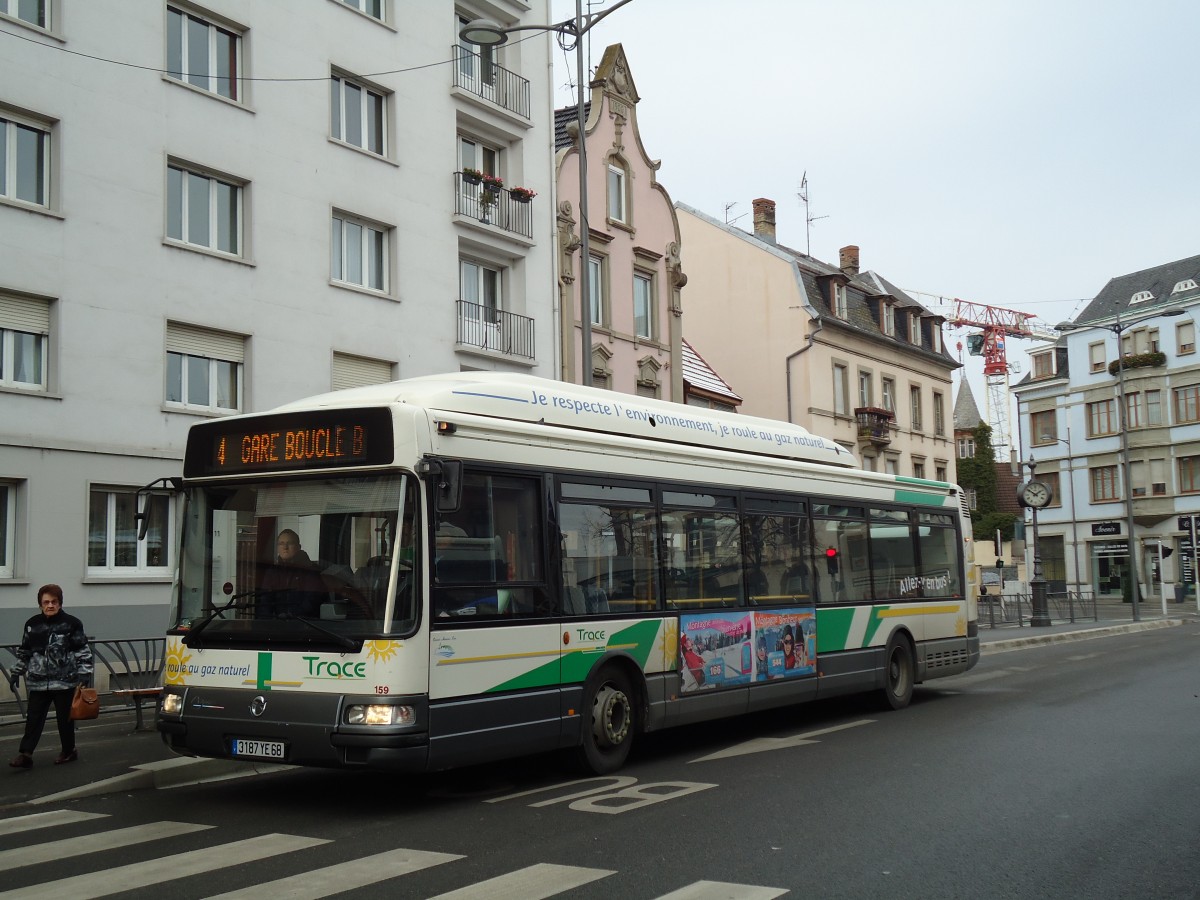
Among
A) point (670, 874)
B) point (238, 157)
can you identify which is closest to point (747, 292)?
point (238, 157)

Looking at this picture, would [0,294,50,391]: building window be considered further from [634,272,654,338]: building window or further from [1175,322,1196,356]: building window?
[1175,322,1196,356]: building window

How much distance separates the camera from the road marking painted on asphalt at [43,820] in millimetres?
8422

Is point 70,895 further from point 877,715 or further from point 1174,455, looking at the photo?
point 1174,455

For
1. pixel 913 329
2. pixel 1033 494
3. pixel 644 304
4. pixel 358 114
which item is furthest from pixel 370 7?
pixel 913 329

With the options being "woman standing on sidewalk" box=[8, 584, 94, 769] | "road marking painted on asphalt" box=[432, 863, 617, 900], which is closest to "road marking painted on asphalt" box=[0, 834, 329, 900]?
"road marking painted on asphalt" box=[432, 863, 617, 900]

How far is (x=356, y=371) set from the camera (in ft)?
79.8

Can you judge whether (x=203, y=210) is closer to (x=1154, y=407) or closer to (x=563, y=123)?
(x=563, y=123)

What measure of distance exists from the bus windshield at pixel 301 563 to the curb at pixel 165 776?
4.67 feet

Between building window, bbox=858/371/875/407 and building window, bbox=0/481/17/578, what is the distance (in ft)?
111

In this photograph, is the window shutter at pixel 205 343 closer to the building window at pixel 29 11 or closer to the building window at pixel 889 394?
the building window at pixel 29 11

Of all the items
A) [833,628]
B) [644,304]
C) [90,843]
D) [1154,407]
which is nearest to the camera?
[90,843]

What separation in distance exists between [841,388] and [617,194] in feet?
50.9

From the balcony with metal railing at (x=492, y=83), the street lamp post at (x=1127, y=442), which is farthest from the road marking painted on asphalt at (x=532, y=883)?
the street lamp post at (x=1127, y=442)

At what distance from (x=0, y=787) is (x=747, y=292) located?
3774cm
